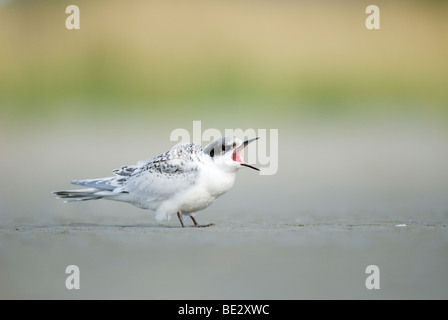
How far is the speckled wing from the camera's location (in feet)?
23.4

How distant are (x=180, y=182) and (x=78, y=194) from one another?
3.24 ft

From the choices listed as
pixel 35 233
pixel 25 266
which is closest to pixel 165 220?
pixel 35 233

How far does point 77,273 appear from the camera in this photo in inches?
241

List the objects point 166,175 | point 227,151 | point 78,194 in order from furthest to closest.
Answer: point 78,194
point 166,175
point 227,151

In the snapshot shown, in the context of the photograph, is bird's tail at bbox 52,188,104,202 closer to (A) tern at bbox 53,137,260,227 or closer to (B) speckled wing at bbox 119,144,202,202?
(A) tern at bbox 53,137,260,227

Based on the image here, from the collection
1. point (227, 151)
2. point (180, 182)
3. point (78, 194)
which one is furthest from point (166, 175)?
point (78, 194)

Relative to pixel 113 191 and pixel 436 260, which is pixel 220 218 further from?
pixel 436 260

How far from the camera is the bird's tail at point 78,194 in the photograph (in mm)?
7445

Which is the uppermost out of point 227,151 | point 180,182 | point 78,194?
point 227,151

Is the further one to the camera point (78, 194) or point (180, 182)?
point (78, 194)

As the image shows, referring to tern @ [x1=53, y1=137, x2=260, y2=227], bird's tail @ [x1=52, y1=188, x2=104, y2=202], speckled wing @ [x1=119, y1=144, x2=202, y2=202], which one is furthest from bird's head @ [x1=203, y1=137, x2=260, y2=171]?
bird's tail @ [x1=52, y1=188, x2=104, y2=202]

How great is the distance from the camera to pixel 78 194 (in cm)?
747

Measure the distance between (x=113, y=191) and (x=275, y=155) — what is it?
3.37m

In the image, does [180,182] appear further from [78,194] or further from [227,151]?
[78,194]
